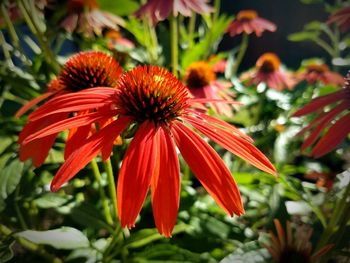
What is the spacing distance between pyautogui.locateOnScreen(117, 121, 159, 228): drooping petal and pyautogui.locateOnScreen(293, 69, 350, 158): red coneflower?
0.22 m

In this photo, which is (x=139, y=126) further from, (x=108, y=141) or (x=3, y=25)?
(x=3, y=25)

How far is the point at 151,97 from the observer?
0.50 metres

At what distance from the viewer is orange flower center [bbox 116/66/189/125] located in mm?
483

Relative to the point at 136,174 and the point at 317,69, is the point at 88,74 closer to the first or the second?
the point at 136,174

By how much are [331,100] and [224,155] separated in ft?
1.29

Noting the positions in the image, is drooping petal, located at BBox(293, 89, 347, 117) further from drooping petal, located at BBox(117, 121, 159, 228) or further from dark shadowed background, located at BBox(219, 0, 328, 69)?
dark shadowed background, located at BBox(219, 0, 328, 69)

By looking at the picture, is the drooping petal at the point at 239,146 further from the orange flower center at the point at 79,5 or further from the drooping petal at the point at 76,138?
the orange flower center at the point at 79,5

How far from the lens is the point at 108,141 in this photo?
414 millimetres

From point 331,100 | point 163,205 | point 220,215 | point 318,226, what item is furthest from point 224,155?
point 163,205

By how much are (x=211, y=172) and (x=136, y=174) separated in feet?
0.25

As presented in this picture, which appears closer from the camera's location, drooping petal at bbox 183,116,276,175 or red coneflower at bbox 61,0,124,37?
drooping petal at bbox 183,116,276,175

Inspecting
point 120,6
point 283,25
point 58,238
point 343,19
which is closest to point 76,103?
point 58,238

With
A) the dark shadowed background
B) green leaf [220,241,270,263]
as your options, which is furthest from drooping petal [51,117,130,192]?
the dark shadowed background

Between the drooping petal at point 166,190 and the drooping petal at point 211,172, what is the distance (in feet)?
0.06
